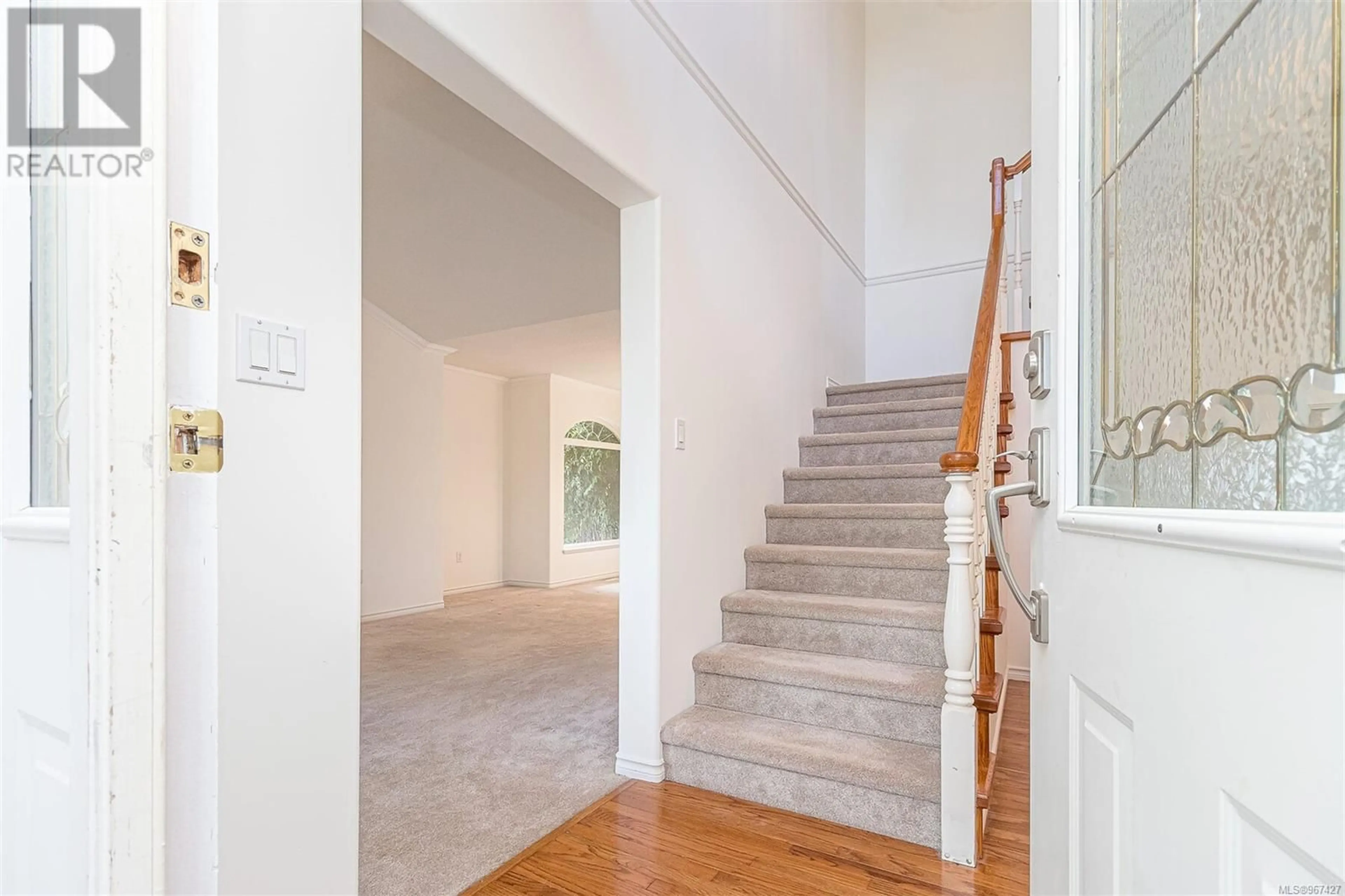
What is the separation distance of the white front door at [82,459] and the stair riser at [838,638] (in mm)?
2110

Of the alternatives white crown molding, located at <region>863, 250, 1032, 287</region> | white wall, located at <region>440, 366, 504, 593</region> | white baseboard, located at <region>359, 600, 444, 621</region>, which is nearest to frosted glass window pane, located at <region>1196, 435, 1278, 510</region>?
white crown molding, located at <region>863, 250, 1032, 287</region>

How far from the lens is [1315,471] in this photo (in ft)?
1.30

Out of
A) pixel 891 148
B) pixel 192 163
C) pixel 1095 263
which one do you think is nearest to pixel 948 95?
pixel 891 148

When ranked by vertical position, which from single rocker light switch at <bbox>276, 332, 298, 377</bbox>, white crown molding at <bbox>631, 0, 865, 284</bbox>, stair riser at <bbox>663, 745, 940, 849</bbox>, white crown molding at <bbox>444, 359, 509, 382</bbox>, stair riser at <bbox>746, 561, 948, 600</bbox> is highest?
white crown molding at <bbox>631, 0, 865, 284</bbox>

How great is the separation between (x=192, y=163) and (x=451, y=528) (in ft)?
19.9

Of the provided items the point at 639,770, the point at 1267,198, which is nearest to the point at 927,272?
the point at 639,770

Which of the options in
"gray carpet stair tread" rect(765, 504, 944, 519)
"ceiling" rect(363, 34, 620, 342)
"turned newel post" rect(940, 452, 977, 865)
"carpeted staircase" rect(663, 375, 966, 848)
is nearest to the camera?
"turned newel post" rect(940, 452, 977, 865)

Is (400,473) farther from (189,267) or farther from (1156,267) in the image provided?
(1156,267)

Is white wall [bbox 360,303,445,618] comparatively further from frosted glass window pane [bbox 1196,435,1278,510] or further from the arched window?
frosted glass window pane [bbox 1196,435,1278,510]

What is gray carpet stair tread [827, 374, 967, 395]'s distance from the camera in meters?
3.69

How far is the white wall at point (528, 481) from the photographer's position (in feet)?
23.0

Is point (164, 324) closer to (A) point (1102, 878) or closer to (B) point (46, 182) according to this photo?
(B) point (46, 182)

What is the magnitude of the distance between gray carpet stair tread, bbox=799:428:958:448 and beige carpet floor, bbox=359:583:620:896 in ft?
A: 5.56

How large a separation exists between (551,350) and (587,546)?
2728 millimetres
